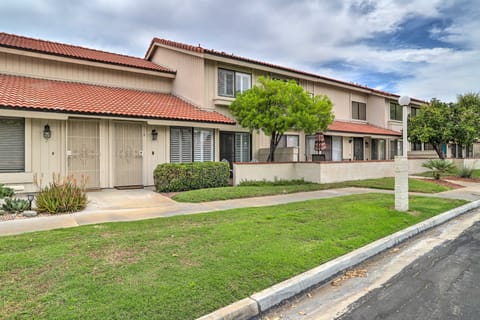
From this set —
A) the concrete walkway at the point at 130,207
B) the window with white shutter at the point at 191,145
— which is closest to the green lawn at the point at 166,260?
the concrete walkway at the point at 130,207

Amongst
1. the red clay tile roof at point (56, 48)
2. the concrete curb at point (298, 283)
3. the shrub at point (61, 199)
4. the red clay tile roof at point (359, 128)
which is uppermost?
the red clay tile roof at point (56, 48)

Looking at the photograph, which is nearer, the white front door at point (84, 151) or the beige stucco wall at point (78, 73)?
the white front door at point (84, 151)

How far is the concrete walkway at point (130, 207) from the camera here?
6668mm

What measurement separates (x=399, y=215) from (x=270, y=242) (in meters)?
4.58

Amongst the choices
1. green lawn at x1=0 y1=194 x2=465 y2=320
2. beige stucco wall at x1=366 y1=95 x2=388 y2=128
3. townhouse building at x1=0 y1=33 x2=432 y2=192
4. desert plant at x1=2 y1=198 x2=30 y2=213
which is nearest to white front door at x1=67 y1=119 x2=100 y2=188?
townhouse building at x1=0 y1=33 x2=432 y2=192

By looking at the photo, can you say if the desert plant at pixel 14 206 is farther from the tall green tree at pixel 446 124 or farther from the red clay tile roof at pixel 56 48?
the tall green tree at pixel 446 124

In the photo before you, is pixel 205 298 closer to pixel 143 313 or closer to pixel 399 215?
pixel 143 313

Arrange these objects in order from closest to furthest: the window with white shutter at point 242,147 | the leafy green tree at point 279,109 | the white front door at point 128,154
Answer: the white front door at point 128,154 → the leafy green tree at point 279,109 → the window with white shutter at point 242,147

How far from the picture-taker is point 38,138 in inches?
438

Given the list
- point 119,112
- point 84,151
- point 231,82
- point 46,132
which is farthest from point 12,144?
point 231,82

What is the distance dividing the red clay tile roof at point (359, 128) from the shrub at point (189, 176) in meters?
9.81

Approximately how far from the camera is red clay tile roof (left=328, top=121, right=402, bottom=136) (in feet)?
68.9

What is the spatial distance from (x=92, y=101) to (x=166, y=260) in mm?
10159

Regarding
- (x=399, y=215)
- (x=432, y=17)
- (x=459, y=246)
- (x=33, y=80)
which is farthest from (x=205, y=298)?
(x=432, y=17)
